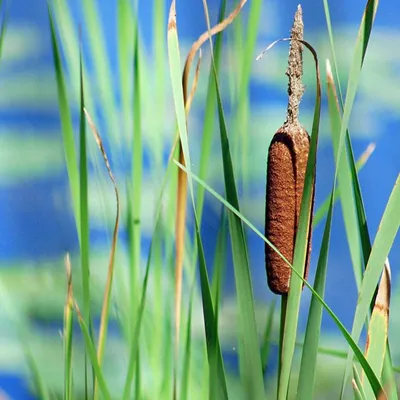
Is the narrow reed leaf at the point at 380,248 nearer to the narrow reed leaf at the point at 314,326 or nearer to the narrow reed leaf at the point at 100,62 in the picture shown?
the narrow reed leaf at the point at 314,326

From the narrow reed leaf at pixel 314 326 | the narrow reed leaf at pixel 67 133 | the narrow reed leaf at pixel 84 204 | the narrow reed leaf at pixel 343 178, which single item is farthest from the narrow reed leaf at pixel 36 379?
the narrow reed leaf at pixel 343 178

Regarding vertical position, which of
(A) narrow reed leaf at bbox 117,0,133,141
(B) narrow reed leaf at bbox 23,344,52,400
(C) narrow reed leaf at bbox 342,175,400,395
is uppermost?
(A) narrow reed leaf at bbox 117,0,133,141

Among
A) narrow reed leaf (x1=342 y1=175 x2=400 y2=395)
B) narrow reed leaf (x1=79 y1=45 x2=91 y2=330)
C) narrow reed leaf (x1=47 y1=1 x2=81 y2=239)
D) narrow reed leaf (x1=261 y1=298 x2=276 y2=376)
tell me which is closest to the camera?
narrow reed leaf (x1=342 y1=175 x2=400 y2=395)

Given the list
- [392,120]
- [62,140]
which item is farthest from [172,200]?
[392,120]

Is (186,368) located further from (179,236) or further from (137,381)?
(179,236)

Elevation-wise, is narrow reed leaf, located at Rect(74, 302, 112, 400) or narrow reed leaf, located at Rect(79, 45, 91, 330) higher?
narrow reed leaf, located at Rect(79, 45, 91, 330)

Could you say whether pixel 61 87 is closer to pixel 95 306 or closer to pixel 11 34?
pixel 11 34

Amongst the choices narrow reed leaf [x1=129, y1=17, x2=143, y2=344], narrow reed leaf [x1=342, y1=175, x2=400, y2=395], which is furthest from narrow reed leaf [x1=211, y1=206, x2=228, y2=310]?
narrow reed leaf [x1=342, y1=175, x2=400, y2=395]

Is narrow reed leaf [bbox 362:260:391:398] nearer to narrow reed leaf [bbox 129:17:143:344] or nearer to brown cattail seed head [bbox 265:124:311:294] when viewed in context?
brown cattail seed head [bbox 265:124:311:294]

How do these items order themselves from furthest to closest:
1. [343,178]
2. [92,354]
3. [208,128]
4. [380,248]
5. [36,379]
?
[36,379] < [208,128] < [92,354] < [343,178] < [380,248]

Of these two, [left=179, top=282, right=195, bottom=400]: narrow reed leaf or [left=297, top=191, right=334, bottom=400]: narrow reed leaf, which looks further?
[left=179, top=282, right=195, bottom=400]: narrow reed leaf

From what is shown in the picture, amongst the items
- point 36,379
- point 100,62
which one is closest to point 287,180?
point 100,62

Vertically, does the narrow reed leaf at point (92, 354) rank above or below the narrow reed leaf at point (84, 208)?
below
